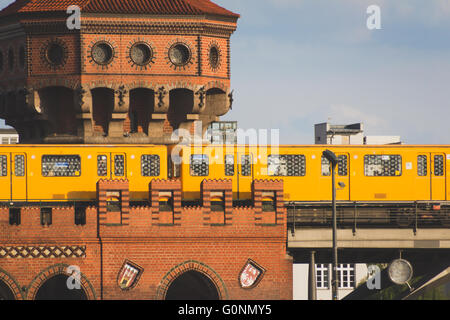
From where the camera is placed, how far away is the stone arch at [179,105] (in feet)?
Answer: 206

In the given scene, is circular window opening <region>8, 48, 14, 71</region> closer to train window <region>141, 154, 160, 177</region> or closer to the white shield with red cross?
train window <region>141, 154, 160, 177</region>

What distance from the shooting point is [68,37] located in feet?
199

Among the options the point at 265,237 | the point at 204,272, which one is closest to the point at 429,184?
the point at 265,237

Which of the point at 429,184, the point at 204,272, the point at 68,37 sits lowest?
the point at 204,272

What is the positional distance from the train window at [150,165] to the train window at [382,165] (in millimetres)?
11192

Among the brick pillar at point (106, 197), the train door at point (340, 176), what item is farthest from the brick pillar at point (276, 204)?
the brick pillar at point (106, 197)

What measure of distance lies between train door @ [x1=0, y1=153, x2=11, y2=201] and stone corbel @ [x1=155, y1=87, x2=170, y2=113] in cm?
1094

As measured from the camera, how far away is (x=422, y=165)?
2210 inches

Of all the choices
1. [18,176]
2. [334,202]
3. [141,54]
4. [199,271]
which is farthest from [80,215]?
[334,202]

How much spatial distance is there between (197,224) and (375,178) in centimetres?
1013

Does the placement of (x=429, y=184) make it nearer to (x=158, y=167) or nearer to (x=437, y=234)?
(x=437, y=234)

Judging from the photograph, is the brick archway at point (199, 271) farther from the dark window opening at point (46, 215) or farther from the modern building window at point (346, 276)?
the modern building window at point (346, 276)
